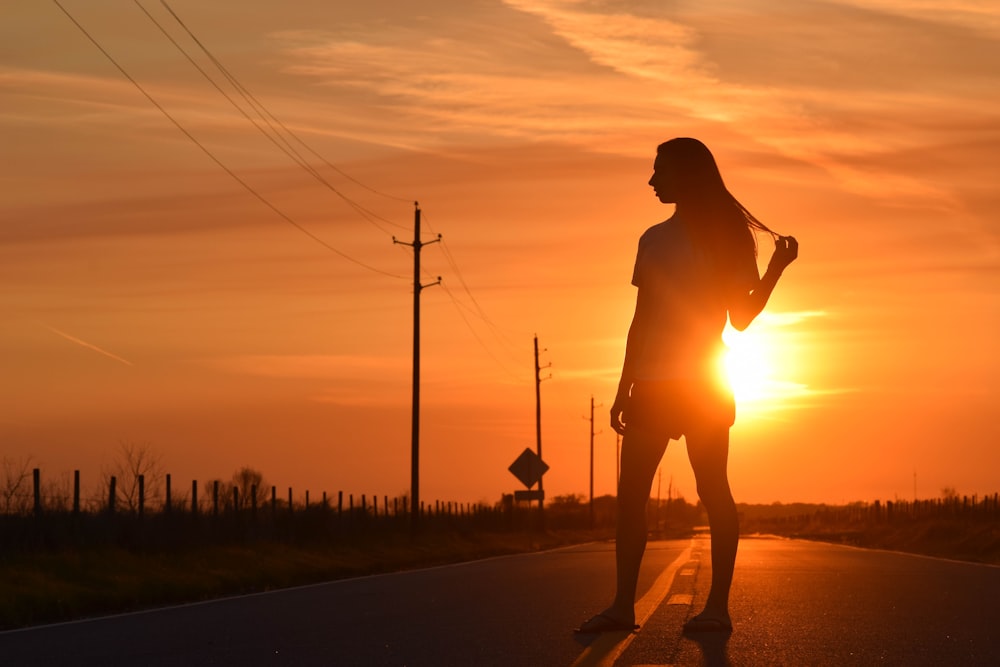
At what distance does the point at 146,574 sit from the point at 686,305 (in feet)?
46.9

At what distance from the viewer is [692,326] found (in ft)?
23.4

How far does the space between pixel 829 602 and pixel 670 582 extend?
2.64 meters

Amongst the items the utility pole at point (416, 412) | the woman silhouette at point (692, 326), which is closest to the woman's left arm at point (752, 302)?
the woman silhouette at point (692, 326)

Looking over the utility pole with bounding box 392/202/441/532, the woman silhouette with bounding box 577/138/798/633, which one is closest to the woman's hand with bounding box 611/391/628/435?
the woman silhouette with bounding box 577/138/798/633

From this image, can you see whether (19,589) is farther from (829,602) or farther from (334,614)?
(829,602)

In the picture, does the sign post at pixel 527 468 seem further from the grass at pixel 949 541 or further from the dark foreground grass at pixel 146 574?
the dark foreground grass at pixel 146 574

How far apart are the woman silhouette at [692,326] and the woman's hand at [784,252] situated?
0.11m

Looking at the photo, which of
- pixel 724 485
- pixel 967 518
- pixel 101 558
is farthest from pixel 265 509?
pixel 967 518

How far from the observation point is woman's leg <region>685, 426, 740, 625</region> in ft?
23.4

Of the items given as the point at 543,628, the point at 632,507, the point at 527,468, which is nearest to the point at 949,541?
the point at 527,468

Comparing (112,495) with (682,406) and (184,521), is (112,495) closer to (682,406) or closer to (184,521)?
(184,521)

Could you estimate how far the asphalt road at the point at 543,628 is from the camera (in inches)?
275

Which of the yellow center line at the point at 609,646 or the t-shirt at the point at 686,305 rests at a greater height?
the t-shirt at the point at 686,305

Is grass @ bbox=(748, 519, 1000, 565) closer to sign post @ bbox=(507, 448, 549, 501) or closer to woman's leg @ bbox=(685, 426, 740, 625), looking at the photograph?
sign post @ bbox=(507, 448, 549, 501)
